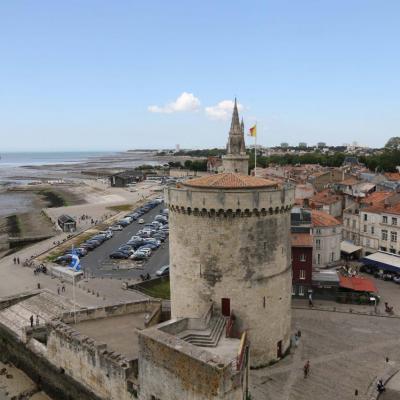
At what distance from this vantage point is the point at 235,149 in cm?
3362

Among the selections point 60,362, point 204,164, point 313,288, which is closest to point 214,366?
point 60,362

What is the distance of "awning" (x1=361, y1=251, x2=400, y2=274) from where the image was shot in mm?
45075

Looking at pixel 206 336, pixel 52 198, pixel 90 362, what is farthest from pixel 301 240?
pixel 52 198

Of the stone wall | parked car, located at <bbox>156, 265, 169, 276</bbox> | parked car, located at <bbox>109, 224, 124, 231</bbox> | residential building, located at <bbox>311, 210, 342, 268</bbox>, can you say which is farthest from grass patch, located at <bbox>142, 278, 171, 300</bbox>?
parked car, located at <bbox>109, 224, 124, 231</bbox>

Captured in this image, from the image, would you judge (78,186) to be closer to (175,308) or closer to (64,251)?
(64,251)

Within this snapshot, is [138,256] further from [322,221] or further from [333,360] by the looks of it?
[333,360]

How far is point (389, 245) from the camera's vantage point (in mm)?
50125

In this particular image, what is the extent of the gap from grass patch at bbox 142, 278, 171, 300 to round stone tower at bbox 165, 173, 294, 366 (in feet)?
45.8

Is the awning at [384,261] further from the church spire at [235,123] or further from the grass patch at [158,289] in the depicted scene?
the church spire at [235,123]

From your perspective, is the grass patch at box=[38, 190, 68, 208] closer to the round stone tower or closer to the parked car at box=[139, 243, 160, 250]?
the parked car at box=[139, 243, 160, 250]

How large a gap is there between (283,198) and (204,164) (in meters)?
157

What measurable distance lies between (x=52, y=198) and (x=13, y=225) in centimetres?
4134

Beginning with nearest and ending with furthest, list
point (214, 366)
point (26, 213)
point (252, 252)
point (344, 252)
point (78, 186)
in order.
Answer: point (214, 366)
point (252, 252)
point (344, 252)
point (26, 213)
point (78, 186)

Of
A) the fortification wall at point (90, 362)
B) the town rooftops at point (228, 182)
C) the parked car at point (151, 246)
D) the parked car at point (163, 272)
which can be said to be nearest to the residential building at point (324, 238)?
the parked car at point (163, 272)
